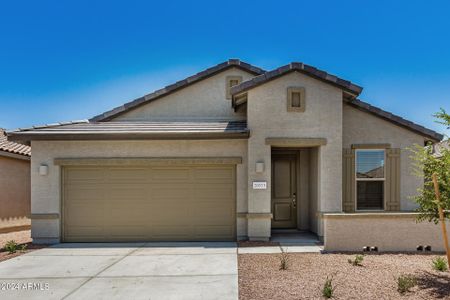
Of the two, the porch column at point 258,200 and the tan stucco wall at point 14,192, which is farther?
the tan stucco wall at point 14,192

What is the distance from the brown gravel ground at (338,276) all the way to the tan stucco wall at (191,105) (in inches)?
254

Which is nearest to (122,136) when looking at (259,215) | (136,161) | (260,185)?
(136,161)

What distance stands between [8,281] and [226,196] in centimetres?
571

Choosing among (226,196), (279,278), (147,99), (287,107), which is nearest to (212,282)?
(279,278)

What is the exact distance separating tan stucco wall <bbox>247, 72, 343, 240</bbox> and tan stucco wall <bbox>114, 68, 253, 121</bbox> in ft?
10.7

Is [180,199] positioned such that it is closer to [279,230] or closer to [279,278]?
[279,230]

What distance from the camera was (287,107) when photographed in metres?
9.84

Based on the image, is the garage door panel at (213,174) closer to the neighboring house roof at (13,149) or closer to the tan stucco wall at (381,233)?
the tan stucco wall at (381,233)

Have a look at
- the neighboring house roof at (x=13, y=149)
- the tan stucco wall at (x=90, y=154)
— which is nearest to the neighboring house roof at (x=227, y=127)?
the tan stucco wall at (x=90, y=154)

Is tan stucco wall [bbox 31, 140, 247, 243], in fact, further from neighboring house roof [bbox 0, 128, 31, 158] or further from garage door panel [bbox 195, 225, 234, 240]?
neighboring house roof [bbox 0, 128, 31, 158]

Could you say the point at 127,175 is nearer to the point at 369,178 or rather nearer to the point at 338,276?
the point at 338,276

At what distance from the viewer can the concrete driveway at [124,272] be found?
5.82 metres

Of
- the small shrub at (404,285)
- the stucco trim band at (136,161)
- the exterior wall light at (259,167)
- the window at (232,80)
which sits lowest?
the small shrub at (404,285)

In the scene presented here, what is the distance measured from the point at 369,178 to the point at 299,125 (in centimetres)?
301
